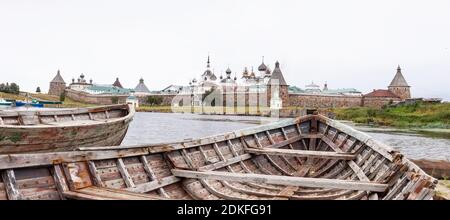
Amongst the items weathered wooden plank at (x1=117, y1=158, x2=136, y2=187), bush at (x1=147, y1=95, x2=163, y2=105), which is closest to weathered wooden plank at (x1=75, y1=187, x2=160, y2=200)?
weathered wooden plank at (x1=117, y1=158, x2=136, y2=187)

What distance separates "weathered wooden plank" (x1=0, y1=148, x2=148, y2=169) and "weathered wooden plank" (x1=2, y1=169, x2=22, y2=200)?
8cm

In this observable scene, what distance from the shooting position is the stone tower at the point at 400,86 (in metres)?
91.2

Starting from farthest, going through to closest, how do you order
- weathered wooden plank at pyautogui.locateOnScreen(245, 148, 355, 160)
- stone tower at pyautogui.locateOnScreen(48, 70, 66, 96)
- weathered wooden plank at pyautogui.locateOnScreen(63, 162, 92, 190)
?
stone tower at pyautogui.locateOnScreen(48, 70, 66, 96), weathered wooden plank at pyautogui.locateOnScreen(245, 148, 355, 160), weathered wooden plank at pyautogui.locateOnScreen(63, 162, 92, 190)

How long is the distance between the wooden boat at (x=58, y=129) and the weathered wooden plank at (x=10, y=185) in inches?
201

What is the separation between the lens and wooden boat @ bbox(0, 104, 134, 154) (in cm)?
905

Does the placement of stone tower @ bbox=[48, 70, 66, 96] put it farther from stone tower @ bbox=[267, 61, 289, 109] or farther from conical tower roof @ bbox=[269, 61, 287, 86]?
stone tower @ bbox=[267, 61, 289, 109]

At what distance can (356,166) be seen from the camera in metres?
8.19

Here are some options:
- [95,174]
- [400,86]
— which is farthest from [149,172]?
[400,86]

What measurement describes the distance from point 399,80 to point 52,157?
98.2 metres

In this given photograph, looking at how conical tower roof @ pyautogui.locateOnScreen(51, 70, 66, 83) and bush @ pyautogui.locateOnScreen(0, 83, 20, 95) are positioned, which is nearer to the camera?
bush @ pyautogui.locateOnScreen(0, 83, 20, 95)
